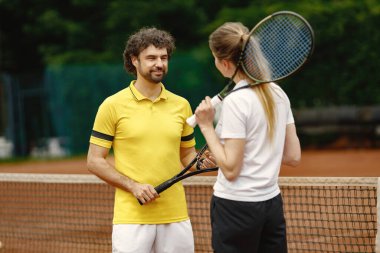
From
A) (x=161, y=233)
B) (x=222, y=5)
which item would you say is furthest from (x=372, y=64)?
(x=161, y=233)

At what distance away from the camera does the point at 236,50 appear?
287 cm

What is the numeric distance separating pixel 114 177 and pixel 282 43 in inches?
39.6

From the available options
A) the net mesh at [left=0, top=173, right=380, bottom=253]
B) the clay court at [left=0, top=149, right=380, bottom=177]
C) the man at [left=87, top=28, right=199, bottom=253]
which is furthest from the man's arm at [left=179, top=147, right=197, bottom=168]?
the clay court at [left=0, top=149, right=380, bottom=177]

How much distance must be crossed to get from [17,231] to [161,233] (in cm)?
479

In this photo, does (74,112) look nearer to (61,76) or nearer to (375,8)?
(61,76)

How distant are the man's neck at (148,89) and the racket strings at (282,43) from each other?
0.68 meters

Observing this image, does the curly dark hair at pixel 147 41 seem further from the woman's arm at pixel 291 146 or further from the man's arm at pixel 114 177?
the woman's arm at pixel 291 146

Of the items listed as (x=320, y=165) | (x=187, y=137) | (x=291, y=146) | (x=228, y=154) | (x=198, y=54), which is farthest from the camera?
(x=198, y=54)

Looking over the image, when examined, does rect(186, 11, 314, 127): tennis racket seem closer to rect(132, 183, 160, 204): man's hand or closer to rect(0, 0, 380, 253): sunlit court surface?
rect(132, 183, 160, 204): man's hand

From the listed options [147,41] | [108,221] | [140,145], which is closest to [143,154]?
[140,145]

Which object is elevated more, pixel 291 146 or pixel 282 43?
pixel 282 43

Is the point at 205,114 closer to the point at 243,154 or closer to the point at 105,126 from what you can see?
the point at 243,154

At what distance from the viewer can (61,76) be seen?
68.5ft

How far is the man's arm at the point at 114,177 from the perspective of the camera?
133 inches
